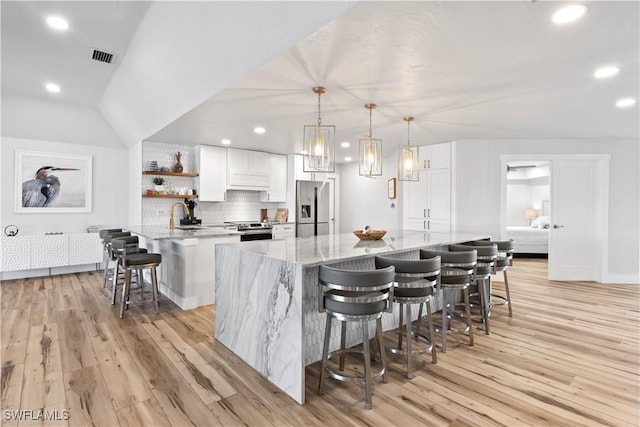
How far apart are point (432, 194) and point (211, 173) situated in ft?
13.6

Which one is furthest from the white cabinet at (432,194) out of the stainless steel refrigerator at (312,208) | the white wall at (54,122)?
the white wall at (54,122)

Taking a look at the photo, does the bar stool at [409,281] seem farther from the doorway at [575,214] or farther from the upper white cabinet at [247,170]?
the upper white cabinet at [247,170]

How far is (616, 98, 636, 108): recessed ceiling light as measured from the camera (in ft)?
12.1

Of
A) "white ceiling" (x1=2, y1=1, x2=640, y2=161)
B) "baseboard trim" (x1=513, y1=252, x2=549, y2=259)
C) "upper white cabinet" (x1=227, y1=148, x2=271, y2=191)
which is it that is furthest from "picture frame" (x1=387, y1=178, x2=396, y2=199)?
"baseboard trim" (x1=513, y1=252, x2=549, y2=259)

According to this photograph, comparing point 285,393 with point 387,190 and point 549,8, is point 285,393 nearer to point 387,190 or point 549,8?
point 549,8

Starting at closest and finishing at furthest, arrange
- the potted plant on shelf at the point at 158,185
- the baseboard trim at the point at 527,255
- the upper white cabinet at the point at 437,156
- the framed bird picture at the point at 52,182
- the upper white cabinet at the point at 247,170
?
the framed bird picture at the point at 52,182
the potted plant on shelf at the point at 158,185
the upper white cabinet at the point at 437,156
the upper white cabinet at the point at 247,170
the baseboard trim at the point at 527,255

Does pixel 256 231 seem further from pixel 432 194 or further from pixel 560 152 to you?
pixel 560 152

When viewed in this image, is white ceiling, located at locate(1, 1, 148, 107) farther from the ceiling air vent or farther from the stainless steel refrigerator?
the stainless steel refrigerator

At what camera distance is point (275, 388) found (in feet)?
7.38

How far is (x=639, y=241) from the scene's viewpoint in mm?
5434

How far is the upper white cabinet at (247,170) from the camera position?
20.9ft

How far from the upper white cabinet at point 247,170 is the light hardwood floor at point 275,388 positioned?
3225 millimetres

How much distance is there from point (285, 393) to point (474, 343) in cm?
183

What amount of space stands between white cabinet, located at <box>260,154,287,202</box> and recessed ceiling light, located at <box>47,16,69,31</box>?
13.2 feet
